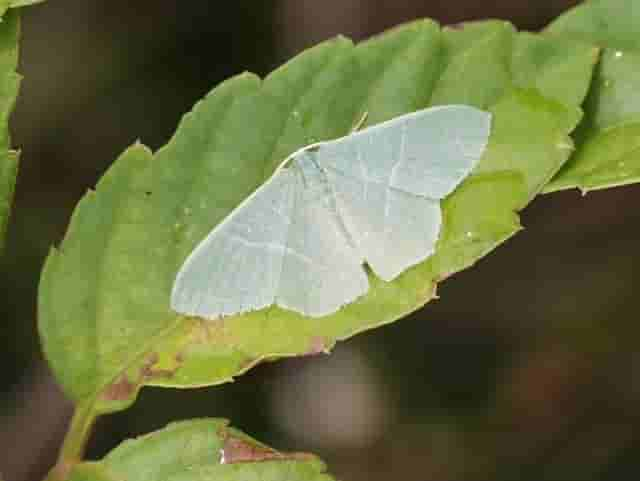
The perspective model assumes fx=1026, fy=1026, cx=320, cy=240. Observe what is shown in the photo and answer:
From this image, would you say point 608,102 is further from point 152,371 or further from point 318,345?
point 152,371

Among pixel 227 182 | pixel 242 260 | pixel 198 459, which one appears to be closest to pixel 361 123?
pixel 227 182

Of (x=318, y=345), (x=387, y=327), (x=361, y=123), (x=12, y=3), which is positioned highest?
(x=12, y=3)

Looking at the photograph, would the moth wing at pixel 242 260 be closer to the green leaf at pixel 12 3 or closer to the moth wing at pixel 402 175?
the moth wing at pixel 402 175

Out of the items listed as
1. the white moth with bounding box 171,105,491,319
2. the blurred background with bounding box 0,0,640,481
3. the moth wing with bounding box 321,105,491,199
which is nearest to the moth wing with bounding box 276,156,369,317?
the white moth with bounding box 171,105,491,319

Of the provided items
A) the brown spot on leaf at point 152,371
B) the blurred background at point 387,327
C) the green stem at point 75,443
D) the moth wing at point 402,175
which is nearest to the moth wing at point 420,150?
the moth wing at point 402,175

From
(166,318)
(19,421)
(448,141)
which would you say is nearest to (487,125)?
(448,141)
